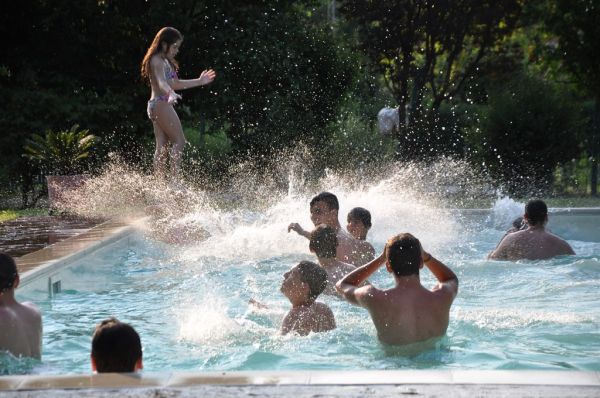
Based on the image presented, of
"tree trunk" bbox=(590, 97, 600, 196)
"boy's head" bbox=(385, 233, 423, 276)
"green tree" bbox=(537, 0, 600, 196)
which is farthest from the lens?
"green tree" bbox=(537, 0, 600, 196)

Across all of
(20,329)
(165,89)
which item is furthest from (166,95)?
(20,329)

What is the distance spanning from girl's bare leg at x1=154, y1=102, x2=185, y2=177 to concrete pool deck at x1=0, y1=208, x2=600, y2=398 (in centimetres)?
734

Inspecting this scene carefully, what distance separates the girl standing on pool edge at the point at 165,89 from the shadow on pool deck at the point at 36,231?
125 cm

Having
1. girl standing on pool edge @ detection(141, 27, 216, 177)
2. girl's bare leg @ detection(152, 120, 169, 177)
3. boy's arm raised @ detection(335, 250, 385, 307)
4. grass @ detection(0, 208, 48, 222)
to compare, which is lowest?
boy's arm raised @ detection(335, 250, 385, 307)

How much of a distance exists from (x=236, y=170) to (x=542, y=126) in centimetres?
611

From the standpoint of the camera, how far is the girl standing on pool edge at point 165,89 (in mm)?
10148

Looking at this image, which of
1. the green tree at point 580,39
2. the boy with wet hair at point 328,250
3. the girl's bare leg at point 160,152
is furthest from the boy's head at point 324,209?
the green tree at point 580,39

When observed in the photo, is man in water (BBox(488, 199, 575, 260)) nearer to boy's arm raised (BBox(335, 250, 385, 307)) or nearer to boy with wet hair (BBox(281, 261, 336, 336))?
boy with wet hair (BBox(281, 261, 336, 336))

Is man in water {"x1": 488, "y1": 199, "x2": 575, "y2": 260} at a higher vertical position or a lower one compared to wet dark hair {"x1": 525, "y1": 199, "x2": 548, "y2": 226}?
lower

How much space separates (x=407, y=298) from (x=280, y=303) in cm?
248

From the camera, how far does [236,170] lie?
59.0 ft

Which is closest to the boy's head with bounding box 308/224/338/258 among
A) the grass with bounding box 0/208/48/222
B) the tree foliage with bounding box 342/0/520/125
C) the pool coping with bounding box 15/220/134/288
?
the pool coping with bounding box 15/220/134/288

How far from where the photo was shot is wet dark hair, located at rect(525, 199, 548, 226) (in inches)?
316

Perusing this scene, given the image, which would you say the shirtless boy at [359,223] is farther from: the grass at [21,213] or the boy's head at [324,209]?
the grass at [21,213]
